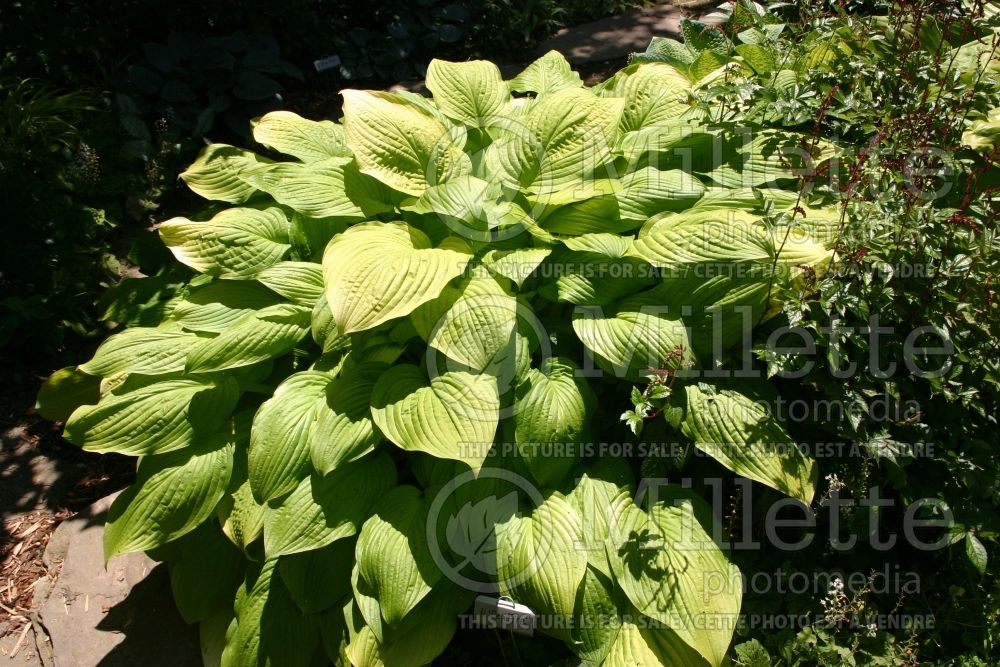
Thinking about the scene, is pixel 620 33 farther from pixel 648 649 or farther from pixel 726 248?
pixel 648 649

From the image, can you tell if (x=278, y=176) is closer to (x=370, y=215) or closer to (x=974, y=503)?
(x=370, y=215)

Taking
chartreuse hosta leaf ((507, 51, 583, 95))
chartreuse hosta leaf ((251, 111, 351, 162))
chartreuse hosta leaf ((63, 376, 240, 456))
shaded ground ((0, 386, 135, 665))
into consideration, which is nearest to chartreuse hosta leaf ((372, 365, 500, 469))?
chartreuse hosta leaf ((63, 376, 240, 456))

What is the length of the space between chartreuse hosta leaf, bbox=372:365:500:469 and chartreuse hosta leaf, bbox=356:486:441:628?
25 centimetres

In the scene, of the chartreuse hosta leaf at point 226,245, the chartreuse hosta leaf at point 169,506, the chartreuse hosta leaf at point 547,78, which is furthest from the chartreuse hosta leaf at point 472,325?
the chartreuse hosta leaf at point 547,78

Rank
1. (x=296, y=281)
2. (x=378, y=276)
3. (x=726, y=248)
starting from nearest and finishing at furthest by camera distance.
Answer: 1. (x=378, y=276)
2. (x=726, y=248)
3. (x=296, y=281)

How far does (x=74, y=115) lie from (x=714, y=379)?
3.76 metres

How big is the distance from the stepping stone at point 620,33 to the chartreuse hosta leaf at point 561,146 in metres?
2.86

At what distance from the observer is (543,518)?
2.13 m

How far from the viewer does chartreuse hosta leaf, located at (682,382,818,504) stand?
2059mm

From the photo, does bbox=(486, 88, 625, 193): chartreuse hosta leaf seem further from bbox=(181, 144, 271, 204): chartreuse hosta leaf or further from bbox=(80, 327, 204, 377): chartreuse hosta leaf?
bbox=(80, 327, 204, 377): chartreuse hosta leaf

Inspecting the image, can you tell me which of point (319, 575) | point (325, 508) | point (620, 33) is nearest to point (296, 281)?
point (325, 508)

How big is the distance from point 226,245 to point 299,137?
59 centimetres

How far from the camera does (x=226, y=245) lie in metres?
2.47

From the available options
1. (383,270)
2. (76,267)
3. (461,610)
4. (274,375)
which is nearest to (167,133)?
(76,267)
